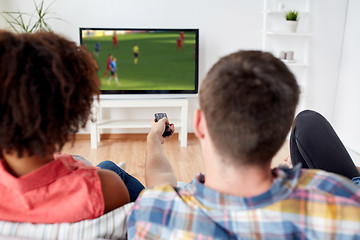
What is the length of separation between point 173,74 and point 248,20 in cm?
99

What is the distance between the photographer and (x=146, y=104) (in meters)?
3.63

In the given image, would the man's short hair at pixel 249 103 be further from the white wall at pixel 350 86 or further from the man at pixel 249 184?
the white wall at pixel 350 86

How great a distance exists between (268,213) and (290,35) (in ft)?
11.3

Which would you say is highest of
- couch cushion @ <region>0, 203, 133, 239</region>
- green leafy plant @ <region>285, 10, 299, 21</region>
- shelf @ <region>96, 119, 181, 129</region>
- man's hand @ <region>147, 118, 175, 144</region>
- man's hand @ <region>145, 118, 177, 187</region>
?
green leafy plant @ <region>285, 10, 299, 21</region>

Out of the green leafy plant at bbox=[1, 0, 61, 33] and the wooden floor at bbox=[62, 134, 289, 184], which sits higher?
the green leafy plant at bbox=[1, 0, 61, 33]

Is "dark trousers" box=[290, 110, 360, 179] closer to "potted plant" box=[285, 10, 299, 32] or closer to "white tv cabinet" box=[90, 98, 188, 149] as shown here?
"white tv cabinet" box=[90, 98, 188, 149]

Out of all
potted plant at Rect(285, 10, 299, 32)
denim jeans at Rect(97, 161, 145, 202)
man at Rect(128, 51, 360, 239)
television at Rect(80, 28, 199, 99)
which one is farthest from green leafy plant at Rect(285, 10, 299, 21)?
man at Rect(128, 51, 360, 239)

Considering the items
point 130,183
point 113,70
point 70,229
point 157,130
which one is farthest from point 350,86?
point 70,229

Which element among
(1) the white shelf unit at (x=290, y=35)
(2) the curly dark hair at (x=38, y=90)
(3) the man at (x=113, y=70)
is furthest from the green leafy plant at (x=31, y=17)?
(2) the curly dark hair at (x=38, y=90)

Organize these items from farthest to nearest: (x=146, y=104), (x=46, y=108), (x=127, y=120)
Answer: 1. (x=127, y=120)
2. (x=146, y=104)
3. (x=46, y=108)

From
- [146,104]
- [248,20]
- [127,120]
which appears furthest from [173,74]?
[248,20]

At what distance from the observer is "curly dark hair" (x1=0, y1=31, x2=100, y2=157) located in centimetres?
69

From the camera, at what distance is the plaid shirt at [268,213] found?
73 cm

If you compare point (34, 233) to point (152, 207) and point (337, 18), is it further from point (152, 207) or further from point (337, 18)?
point (337, 18)
